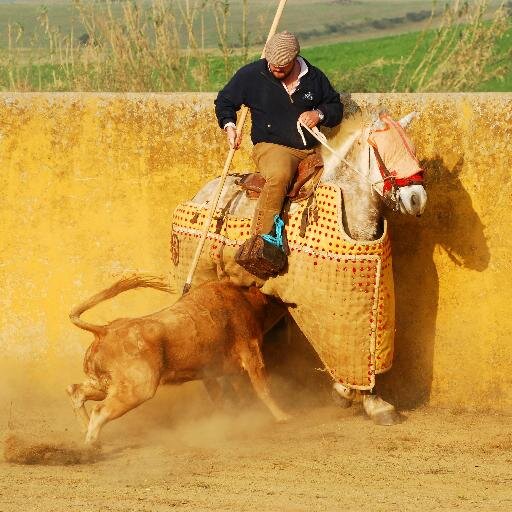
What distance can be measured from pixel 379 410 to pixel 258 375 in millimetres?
787

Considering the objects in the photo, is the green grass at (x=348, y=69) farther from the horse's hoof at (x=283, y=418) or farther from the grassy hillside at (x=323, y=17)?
the grassy hillside at (x=323, y=17)

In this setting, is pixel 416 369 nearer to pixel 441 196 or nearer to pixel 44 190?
pixel 441 196

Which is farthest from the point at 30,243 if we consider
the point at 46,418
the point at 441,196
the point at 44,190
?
the point at 441,196

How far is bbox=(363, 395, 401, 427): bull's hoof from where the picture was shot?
7.46 metres

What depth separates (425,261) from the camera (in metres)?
7.85

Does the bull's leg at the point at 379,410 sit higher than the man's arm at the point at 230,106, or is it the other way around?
the man's arm at the point at 230,106

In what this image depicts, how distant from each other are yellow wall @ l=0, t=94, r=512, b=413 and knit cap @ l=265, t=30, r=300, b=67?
2.48 feet

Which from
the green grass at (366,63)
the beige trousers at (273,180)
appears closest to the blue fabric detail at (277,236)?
the beige trousers at (273,180)

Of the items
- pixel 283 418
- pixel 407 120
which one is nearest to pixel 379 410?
pixel 283 418

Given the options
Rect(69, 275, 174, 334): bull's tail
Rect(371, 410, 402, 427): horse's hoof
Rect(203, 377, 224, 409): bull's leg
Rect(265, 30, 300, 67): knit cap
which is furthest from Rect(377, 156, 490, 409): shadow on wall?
Rect(69, 275, 174, 334): bull's tail

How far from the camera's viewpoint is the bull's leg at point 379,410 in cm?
746

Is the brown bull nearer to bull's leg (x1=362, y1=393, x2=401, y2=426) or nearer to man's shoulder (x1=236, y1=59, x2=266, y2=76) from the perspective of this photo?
bull's leg (x1=362, y1=393, x2=401, y2=426)

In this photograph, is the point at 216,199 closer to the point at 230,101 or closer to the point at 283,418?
the point at 230,101

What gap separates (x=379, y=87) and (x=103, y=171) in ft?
23.6
